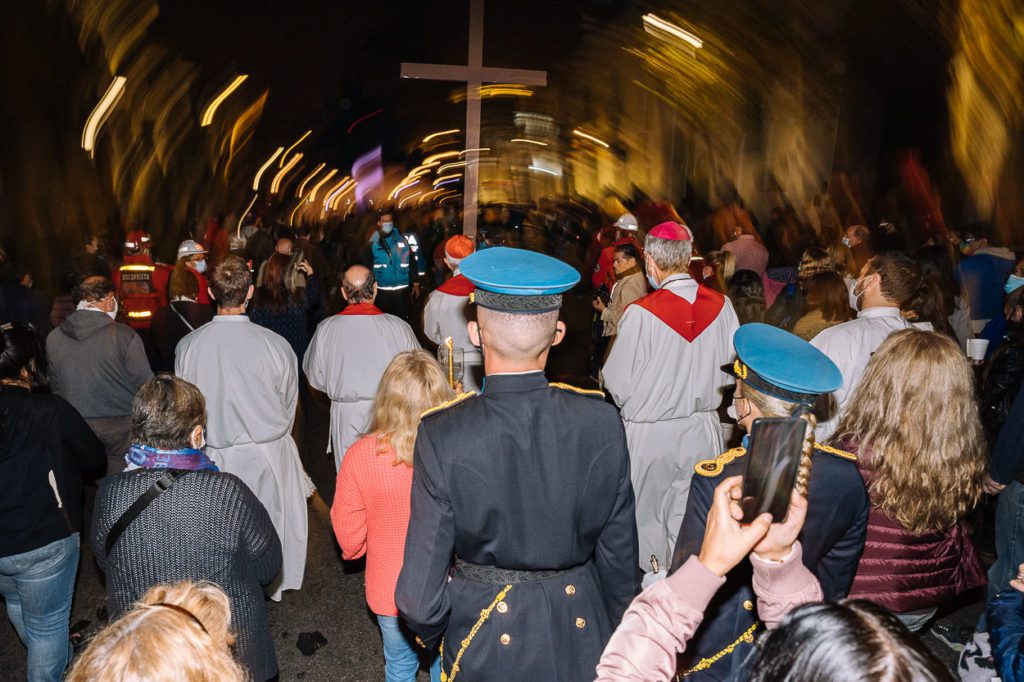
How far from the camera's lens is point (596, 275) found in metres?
9.00

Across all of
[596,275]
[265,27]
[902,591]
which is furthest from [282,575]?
[265,27]

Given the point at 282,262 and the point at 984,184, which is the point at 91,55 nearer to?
the point at 282,262

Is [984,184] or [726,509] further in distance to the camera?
[984,184]

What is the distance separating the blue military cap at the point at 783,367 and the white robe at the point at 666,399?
2125mm

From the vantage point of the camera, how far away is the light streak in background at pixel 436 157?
34969mm

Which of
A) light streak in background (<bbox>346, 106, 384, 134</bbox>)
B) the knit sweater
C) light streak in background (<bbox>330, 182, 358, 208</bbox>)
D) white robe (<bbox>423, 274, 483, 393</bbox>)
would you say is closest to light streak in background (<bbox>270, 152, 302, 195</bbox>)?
light streak in background (<bbox>346, 106, 384, 134</bbox>)

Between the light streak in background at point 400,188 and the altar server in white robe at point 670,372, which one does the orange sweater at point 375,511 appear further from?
the light streak in background at point 400,188

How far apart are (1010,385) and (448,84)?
76.8ft

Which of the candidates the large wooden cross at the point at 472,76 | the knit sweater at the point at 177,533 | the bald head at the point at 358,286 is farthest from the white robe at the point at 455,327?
the large wooden cross at the point at 472,76

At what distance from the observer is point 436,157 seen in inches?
Answer: 1391

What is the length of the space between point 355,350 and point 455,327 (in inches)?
41.5

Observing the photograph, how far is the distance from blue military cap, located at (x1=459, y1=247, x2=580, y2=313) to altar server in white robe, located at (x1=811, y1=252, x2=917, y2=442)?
2.43 metres

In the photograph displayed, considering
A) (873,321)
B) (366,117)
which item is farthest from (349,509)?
(366,117)

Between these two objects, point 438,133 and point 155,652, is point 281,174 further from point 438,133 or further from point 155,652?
point 155,652
